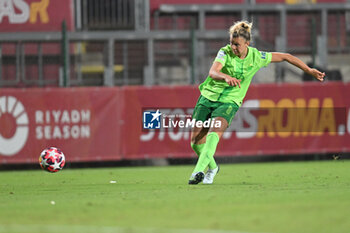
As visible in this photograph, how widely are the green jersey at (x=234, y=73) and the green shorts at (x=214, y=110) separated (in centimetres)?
6

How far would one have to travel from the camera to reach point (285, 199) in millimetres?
9312

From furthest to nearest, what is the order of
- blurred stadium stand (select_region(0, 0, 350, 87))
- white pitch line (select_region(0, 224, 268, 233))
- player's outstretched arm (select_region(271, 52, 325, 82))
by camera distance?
blurred stadium stand (select_region(0, 0, 350, 87))
player's outstretched arm (select_region(271, 52, 325, 82))
white pitch line (select_region(0, 224, 268, 233))

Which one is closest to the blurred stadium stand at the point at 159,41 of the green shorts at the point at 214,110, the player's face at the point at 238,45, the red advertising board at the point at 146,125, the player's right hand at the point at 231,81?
the red advertising board at the point at 146,125

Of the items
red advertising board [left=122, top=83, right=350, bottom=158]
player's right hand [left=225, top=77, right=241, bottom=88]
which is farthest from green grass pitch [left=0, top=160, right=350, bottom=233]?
red advertising board [left=122, top=83, right=350, bottom=158]

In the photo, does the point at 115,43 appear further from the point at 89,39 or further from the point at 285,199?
the point at 285,199

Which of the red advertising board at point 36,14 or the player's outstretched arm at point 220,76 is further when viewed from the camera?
the red advertising board at point 36,14

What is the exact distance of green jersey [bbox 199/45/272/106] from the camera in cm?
1142

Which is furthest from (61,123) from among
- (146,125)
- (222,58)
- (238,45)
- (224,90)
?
(238,45)

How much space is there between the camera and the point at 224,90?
37.9 feet

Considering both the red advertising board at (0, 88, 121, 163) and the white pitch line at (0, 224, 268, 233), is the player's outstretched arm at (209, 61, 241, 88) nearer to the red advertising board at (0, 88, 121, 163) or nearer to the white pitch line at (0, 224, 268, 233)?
the white pitch line at (0, 224, 268, 233)

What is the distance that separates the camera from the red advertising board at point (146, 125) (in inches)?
680

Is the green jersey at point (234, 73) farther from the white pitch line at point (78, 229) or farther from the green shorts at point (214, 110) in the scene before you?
the white pitch line at point (78, 229)

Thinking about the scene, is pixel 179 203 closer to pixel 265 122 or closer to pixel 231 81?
pixel 231 81

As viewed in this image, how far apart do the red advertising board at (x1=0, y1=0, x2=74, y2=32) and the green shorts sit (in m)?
13.4
